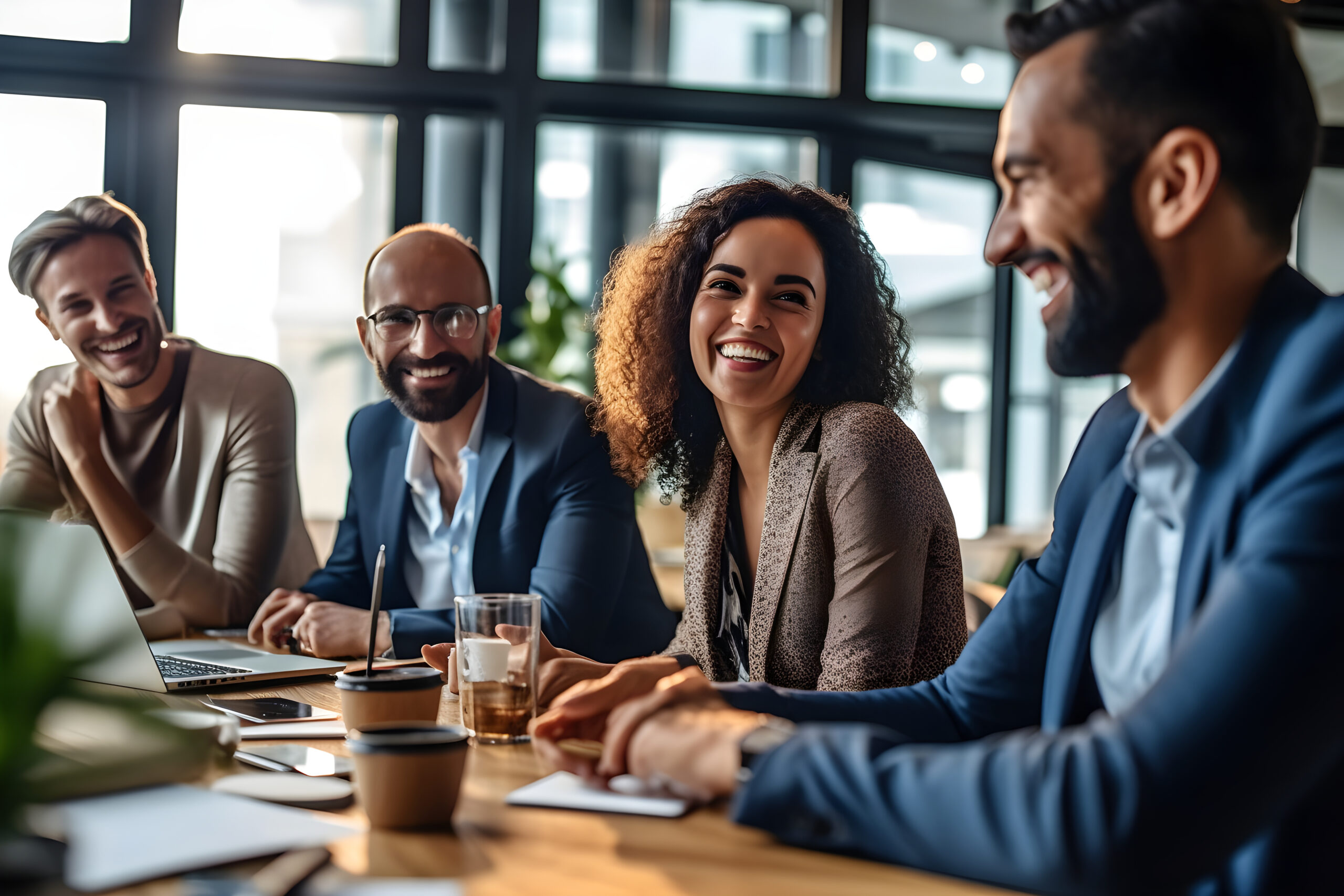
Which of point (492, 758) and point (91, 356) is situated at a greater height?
point (91, 356)

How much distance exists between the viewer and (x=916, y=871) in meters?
0.78

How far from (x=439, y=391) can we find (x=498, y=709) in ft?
4.76

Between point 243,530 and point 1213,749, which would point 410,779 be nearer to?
point 1213,749

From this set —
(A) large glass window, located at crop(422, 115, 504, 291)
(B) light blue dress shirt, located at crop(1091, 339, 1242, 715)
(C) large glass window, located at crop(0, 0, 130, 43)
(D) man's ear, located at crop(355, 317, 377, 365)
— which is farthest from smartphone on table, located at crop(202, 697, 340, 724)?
(C) large glass window, located at crop(0, 0, 130, 43)

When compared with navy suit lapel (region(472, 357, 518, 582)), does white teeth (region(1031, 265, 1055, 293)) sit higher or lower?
higher

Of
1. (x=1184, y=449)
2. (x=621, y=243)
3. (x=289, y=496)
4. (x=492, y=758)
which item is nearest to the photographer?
(x=1184, y=449)

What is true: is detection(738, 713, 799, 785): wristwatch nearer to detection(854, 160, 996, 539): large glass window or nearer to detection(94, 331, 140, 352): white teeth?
detection(94, 331, 140, 352): white teeth

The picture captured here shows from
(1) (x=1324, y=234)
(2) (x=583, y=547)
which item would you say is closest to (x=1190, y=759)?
(2) (x=583, y=547)

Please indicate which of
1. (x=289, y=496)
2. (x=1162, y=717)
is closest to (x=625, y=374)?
(x=289, y=496)

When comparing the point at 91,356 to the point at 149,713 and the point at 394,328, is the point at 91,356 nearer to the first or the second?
the point at 394,328

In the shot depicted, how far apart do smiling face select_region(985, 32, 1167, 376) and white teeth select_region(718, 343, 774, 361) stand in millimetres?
976

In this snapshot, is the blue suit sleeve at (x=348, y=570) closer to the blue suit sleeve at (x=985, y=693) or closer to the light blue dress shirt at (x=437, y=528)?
the light blue dress shirt at (x=437, y=528)

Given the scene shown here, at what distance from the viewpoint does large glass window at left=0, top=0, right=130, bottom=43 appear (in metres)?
4.15

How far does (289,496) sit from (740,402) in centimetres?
140
